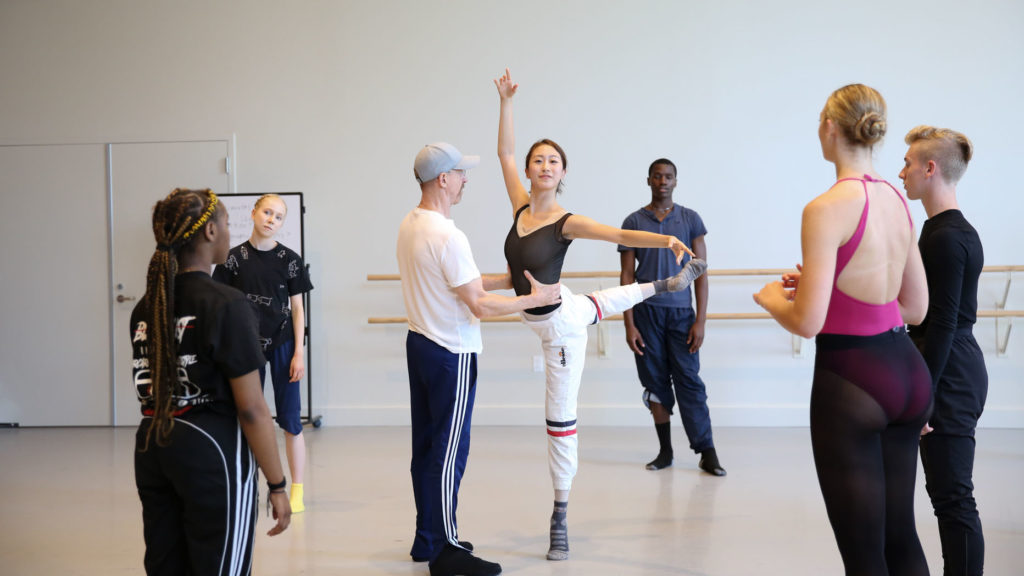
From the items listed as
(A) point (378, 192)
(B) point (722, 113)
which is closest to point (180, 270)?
(A) point (378, 192)

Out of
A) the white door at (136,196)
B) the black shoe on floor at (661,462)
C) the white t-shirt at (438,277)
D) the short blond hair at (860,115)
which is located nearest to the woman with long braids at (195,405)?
the white t-shirt at (438,277)

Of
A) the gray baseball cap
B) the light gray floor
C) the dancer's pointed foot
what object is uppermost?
the gray baseball cap

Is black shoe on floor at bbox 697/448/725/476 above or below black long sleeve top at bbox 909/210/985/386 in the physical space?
below

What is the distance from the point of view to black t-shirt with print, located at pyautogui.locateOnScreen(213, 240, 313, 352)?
130 inches

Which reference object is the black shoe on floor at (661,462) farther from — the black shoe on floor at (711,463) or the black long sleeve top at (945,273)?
the black long sleeve top at (945,273)

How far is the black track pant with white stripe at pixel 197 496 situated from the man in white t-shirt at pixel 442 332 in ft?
3.27

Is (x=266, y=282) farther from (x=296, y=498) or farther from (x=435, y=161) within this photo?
(x=435, y=161)

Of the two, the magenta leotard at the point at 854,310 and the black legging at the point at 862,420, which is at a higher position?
the magenta leotard at the point at 854,310

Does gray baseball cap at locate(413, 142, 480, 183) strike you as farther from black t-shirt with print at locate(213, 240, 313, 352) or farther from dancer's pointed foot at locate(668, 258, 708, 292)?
black t-shirt with print at locate(213, 240, 313, 352)

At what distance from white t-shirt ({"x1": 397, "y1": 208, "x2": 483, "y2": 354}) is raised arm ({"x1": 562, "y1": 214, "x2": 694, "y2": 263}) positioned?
426 millimetres

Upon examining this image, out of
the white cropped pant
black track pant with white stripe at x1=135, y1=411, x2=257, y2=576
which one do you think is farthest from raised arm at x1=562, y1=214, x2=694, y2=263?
black track pant with white stripe at x1=135, y1=411, x2=257, y2=576

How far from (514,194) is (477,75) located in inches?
104

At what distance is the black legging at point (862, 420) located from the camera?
1.57 meters

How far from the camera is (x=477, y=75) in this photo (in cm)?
553
